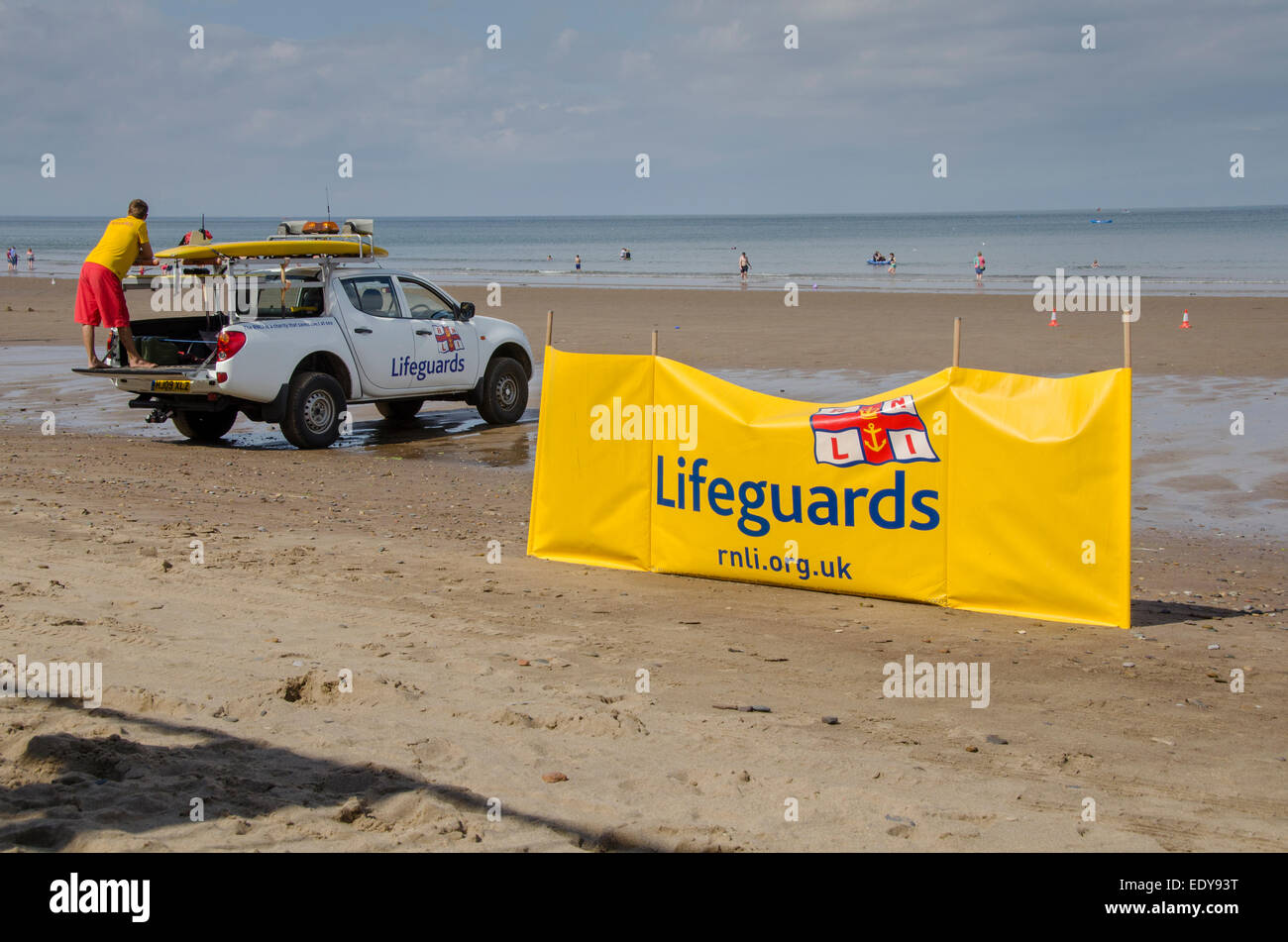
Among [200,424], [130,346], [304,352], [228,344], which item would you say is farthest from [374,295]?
[130,346]

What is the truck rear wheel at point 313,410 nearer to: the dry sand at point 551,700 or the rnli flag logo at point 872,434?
the dry sand at point 551,700

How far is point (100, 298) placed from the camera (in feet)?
43.9

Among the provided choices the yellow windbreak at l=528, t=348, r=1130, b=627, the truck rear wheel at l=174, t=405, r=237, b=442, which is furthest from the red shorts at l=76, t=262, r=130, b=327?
the yellow windbreak at l=528, t=348, r=1130, b=627

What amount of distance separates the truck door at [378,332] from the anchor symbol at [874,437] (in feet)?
26.0

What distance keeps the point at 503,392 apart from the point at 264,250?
11.7 feet

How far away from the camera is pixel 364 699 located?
573 cm

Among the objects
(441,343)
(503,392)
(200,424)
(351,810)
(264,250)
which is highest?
(264,250)

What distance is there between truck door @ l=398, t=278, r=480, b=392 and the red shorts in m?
3.04

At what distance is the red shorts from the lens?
1334 centimetres

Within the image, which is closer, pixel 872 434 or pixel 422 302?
pixel 872 434

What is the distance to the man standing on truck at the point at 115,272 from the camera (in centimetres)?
1335

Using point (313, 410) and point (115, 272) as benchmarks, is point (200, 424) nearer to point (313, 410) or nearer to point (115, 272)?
point (313, 410)
